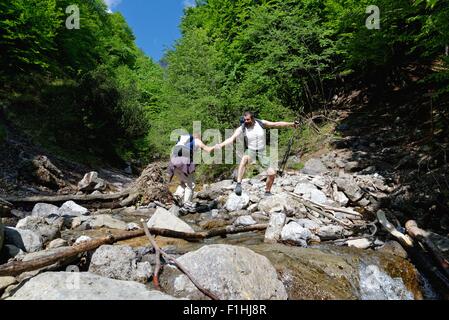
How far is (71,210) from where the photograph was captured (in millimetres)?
7953

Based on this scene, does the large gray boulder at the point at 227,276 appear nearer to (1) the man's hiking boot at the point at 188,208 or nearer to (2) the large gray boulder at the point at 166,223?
(2) the large gray boulder at the point at 166,223

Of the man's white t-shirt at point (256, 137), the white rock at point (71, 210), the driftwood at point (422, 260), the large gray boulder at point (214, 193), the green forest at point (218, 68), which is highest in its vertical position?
the green forest at point (218, 68)

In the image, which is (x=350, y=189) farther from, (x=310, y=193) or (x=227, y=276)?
(x=227, y=276)

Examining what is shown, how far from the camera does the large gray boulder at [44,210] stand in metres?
7.44

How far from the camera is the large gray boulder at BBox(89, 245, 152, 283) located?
12.7 ft

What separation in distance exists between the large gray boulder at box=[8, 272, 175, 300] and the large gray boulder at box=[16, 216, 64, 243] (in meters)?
2.00

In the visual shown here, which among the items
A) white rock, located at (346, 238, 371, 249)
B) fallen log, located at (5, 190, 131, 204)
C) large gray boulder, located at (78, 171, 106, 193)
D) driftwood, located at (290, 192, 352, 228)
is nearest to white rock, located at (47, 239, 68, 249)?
fallen log, located at (5, 190, 131, 204)

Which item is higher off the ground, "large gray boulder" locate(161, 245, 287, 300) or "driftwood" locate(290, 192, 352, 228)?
"driftwood" locate(290, 192, 352, 228)

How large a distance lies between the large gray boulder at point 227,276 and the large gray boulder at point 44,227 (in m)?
2.40

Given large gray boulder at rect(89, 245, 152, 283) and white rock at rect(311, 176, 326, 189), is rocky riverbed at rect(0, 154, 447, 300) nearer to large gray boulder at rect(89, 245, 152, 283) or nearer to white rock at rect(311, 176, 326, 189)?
large gray boulder at rect(89, 245, 152, 283)

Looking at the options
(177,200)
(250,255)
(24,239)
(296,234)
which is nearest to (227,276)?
(250,255)

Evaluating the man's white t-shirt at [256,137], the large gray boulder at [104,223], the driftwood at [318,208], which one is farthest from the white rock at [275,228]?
the large gray boulder at [104,223]

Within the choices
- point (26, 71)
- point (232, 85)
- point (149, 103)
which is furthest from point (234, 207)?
point (149, 103)

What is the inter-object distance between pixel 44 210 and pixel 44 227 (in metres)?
2.45
